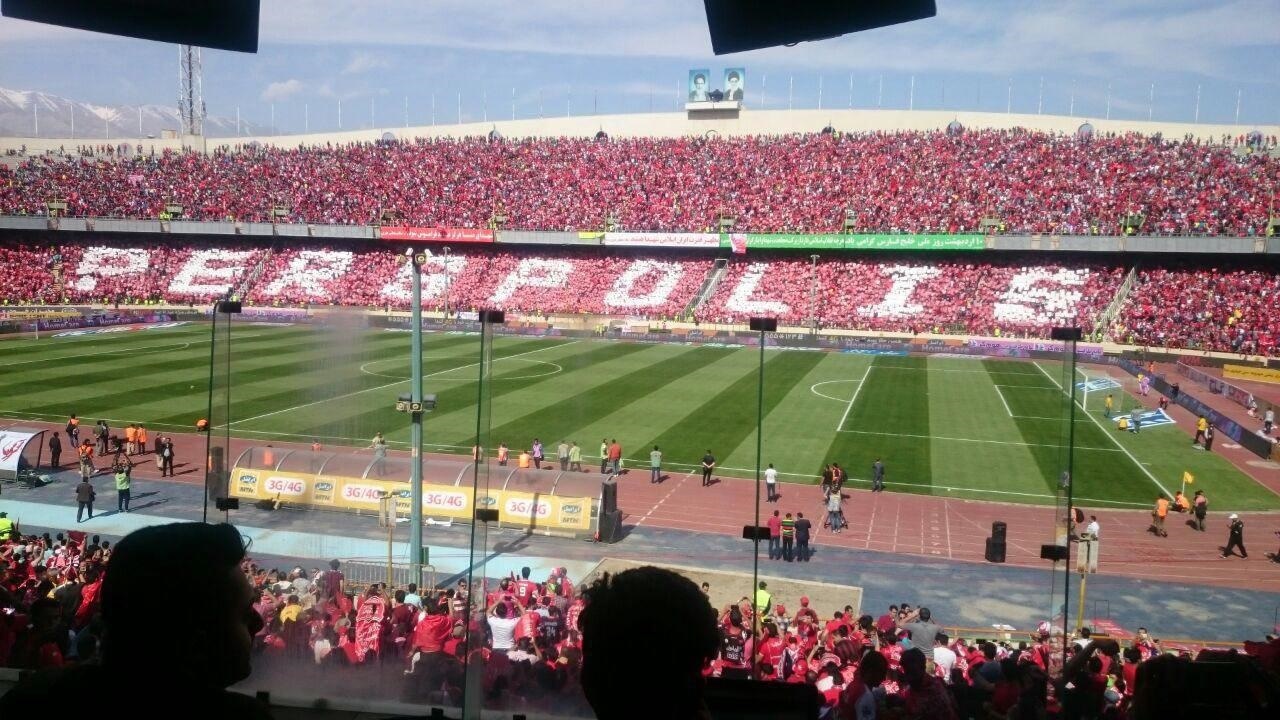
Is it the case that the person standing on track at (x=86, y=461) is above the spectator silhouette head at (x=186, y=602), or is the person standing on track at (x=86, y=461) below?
below

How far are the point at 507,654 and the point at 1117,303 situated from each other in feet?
156

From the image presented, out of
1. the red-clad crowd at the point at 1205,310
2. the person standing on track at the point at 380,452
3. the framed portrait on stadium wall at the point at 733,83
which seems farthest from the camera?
the framed portrait on stadium wall at the point at 733,83

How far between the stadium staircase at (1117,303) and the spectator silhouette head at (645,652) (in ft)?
151

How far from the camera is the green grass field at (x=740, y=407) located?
23.4 metres

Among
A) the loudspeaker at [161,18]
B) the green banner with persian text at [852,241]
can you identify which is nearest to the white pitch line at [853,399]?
the green banner with persian text at [852,241]

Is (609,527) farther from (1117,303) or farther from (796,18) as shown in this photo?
(1117,303)

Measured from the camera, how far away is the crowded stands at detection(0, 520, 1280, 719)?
539 cm

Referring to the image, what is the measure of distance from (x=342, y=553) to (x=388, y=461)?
12.8ft

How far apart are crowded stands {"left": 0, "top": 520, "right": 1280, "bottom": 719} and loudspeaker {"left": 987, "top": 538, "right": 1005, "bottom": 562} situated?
19.1ft

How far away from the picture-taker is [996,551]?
15.0m

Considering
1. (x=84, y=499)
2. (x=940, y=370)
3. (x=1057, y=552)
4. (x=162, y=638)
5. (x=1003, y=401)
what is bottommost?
(x=84, y=499)

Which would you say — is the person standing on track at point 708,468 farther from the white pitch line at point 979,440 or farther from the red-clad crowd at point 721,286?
the red-clad crowd at point 721,286

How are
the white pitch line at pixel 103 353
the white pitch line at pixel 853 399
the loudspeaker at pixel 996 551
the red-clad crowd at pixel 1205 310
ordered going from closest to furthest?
the loudspeaker at pixel 996 551
the white pitch line at pixel 853 399
the white pitch line at pixel 103 353
the red-clad crowd at pixel 1205 310

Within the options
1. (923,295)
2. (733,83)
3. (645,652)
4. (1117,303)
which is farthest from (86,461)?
(733,83)
